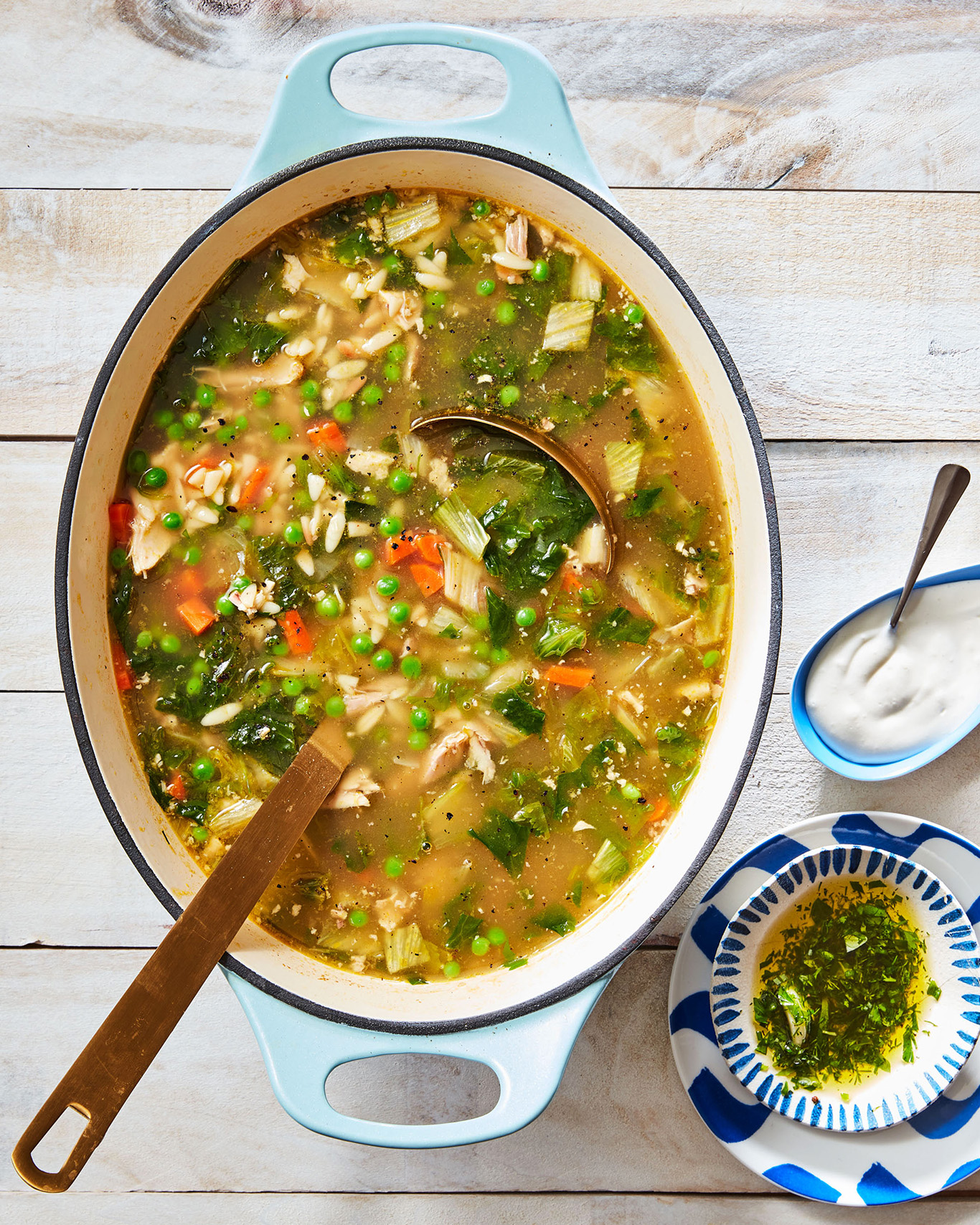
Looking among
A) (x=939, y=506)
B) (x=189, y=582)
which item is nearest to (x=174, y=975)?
(x=189, y=582)

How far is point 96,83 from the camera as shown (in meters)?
2.56

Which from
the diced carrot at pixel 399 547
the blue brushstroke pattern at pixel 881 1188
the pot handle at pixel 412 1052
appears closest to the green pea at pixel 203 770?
the pot handle at pixel 412 1052

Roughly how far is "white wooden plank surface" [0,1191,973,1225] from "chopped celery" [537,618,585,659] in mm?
1604

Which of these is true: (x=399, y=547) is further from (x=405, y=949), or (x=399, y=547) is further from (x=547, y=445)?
(x=405, y=949)

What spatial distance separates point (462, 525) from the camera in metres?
2.37

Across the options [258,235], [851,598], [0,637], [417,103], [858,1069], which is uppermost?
[417,103]

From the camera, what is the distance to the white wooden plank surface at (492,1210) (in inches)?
102

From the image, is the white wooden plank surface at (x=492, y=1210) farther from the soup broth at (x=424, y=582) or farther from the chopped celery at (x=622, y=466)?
the chopped celery at (x=622, y=466)

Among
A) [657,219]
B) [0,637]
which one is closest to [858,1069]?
[657,219]

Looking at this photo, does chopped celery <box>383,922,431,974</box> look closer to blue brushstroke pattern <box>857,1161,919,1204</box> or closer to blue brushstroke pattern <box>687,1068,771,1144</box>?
blue brushstroke pattern <box>687,1068,771,1144</box>

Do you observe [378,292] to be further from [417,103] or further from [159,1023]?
[159,1023]

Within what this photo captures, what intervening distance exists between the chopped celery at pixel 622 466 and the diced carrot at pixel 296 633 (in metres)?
0.90

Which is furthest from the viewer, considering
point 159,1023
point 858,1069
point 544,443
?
point 858,1069

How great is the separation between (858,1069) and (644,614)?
1422 mm
